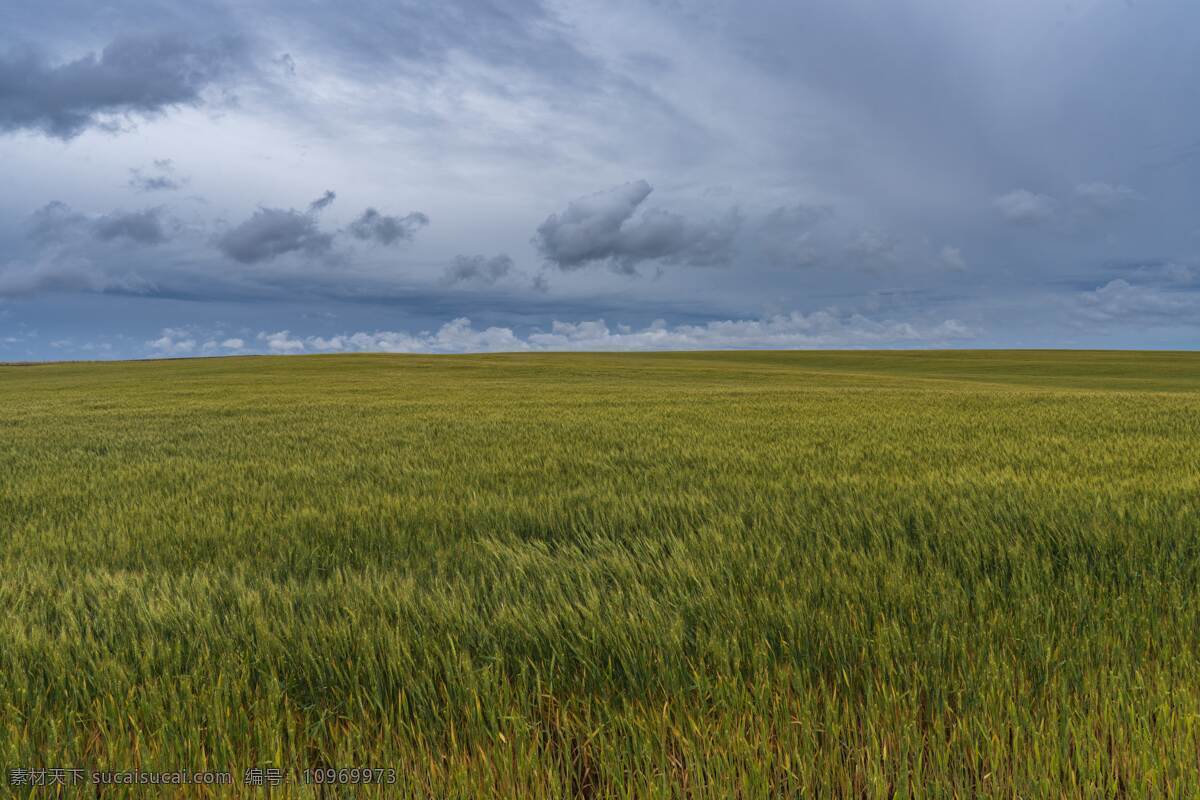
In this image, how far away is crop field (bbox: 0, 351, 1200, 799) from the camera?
66.5 inches

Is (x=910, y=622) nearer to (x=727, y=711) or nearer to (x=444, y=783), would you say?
(x=727, y=711)

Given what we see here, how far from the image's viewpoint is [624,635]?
2273 millimetres

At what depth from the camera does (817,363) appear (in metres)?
74.8

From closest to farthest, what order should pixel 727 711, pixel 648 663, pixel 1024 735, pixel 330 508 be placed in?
1. pixel 1024 735
2. pixel 727 711
3. pixel 648 663
4. pixel 330 508

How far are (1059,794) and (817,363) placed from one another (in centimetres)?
7829

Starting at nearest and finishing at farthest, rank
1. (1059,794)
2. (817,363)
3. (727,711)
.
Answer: (1059,794), (727,711), (817,363)

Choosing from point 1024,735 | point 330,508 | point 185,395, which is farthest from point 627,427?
point 185,395

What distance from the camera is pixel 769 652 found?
7.22 feet

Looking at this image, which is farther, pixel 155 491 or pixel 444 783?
pixel 155 491

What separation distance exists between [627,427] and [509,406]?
7.02 metres

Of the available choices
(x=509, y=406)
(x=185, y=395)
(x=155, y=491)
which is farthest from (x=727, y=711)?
(x=185, y=395)

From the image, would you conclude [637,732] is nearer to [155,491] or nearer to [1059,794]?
[1059,794]

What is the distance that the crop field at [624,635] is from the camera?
1.69m

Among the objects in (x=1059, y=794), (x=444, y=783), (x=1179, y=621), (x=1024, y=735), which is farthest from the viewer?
(x=1179, y=621)
